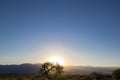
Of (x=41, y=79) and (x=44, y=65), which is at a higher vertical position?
(x=44, y=65)

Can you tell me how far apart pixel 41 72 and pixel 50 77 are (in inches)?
122

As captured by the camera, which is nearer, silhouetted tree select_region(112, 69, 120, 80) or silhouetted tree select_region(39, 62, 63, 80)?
silhouetted tree select_region(39, 62, 63, 80)

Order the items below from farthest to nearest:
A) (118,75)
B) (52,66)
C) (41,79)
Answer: (118,75), (52,66), (41,79)

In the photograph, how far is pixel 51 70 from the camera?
194 feet

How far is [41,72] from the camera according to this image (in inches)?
2281

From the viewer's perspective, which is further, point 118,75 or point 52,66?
point 118,75

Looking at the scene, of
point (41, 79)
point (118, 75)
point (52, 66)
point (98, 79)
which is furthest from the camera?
point (98, 79)

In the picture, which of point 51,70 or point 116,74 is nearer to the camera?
point 51,70

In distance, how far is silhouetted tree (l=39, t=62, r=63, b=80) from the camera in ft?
190

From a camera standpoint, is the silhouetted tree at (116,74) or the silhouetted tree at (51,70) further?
the silhouetted tree at (116,74)

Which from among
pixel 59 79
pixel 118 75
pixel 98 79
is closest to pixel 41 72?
pixel 59 79

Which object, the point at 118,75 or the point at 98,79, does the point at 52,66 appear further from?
the point at 98,79

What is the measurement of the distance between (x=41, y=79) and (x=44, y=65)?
4334 millimetres

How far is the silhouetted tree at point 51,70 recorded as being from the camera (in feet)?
190
